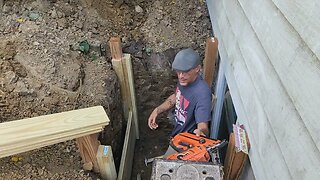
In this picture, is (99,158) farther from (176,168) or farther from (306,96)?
(306,96)

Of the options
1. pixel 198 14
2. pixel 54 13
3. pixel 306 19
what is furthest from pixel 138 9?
pixel 306 19

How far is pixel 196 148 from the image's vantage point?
2197 mm

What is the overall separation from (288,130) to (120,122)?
7.95 ft

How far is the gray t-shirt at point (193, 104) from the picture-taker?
2703 mm

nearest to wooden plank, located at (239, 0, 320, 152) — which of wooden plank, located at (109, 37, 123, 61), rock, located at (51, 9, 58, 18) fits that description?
wooden plank, located at (109, 37, 123, 61)

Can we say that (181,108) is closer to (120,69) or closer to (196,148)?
(196,148)

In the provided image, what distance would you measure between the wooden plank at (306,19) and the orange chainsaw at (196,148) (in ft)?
3.40

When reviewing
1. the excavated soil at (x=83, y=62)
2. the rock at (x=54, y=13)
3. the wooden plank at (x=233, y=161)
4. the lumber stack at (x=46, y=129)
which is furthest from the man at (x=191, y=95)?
the rock at (x=54, y=13)

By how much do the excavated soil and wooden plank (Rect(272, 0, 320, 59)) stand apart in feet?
5.65

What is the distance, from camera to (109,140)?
3.15 metres

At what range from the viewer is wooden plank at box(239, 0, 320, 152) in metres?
1.19

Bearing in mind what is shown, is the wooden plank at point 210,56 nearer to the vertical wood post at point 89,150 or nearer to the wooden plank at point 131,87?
the wooden plank at point 131,87

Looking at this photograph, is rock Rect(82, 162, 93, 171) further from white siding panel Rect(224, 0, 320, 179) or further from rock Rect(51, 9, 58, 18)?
rock Rect(51, 9, 58, 18)

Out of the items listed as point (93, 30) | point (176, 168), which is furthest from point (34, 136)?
point (93, 30)
